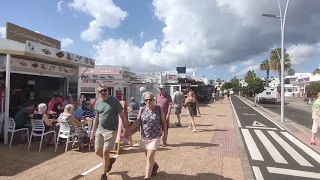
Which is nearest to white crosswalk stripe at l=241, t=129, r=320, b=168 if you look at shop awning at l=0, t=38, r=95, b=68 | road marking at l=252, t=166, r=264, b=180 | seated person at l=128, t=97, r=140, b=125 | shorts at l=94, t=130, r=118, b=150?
road marking at l=252, t=166, r=264, b=180

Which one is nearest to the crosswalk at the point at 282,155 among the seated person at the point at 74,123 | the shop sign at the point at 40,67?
the seated person at the point at 74,123

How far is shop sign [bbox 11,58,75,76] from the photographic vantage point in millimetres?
10105

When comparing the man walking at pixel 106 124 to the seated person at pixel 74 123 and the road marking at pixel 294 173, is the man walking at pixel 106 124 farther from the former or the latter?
the road marking at pixel 294 173

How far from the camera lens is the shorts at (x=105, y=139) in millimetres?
5242

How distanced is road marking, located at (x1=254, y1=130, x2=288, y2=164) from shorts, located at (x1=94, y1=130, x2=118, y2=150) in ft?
14.1

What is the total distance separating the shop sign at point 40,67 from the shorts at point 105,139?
6.05 m

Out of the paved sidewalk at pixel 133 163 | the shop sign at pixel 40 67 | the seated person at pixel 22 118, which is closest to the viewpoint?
the paved sidewalk at pixel 133 163

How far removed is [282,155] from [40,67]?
29.4ft

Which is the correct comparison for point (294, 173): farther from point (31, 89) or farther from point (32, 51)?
point (31, 89)

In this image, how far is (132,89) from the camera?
2580cm

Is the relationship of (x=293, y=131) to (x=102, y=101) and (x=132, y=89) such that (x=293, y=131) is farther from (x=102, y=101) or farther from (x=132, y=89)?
(x=132, y=89)

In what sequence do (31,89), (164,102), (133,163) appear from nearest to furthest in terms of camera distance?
1. (133,163)
2. (164,102)
3. (31,89)

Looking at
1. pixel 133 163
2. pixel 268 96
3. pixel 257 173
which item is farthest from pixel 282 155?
pixel 268 96

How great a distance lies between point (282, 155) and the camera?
8.07m
